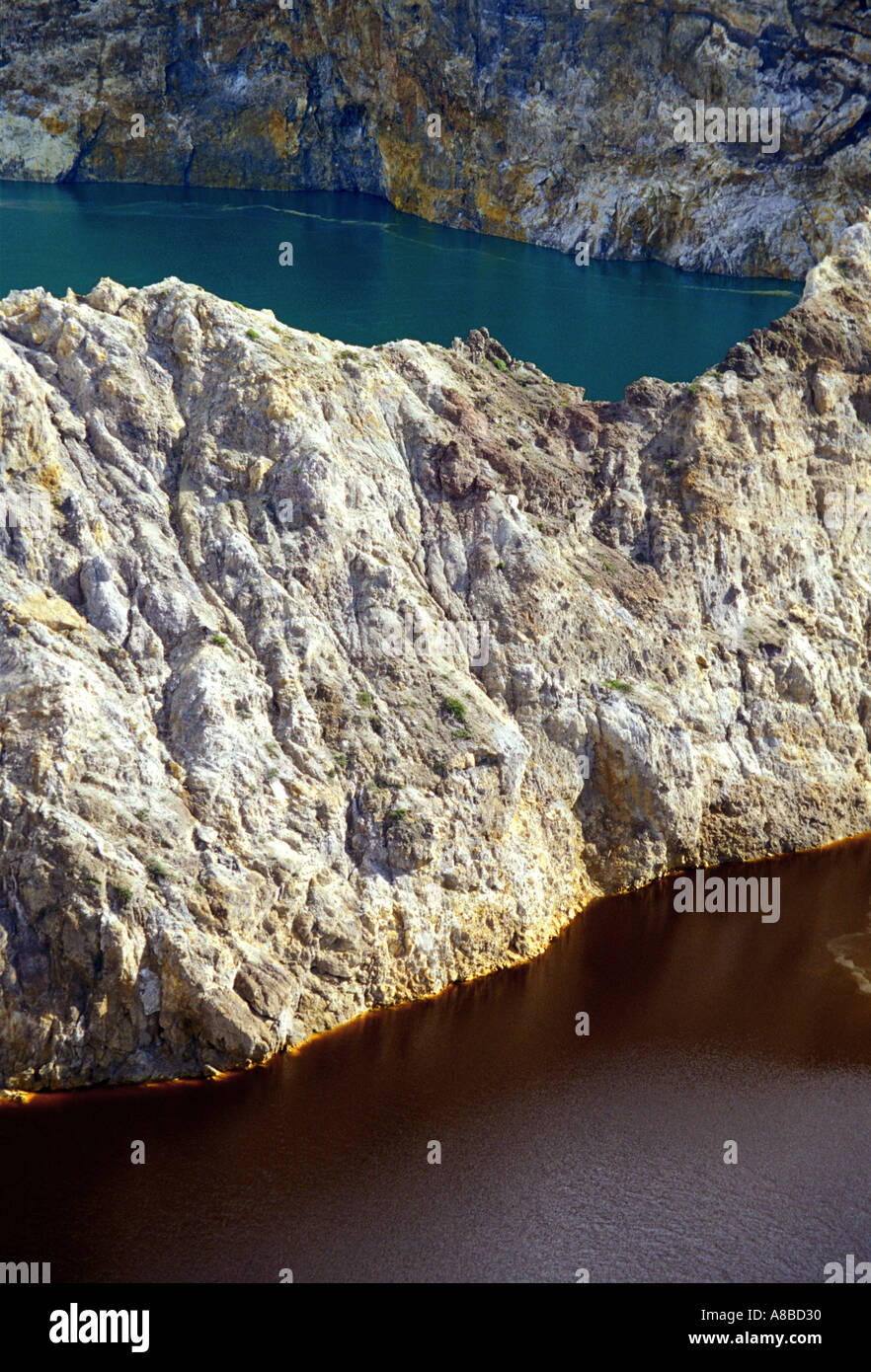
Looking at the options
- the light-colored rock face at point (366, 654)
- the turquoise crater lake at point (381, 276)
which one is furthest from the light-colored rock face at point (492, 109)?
the light-colored rock face at point (366, 654)

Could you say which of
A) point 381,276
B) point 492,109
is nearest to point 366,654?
point 381,276

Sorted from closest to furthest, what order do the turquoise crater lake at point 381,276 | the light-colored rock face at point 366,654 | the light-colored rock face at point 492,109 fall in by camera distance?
the light-colored rock face at point 366,654, the turquoise crater lake at point 381,276, the light-colored rock face at point 492,109

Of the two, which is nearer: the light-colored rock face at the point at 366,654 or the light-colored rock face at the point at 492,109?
the light-colored rock face at the point at 366,654

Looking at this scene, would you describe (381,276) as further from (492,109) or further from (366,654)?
(366,654)

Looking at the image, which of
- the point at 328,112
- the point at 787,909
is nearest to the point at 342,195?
the point at 328,112

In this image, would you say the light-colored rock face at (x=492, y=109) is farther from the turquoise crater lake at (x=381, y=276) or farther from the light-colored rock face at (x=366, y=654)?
the light-colored rock face at (x=366, y=654)

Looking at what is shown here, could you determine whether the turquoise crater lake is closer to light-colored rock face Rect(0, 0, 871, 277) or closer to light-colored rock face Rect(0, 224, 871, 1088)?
light-colored rock face Rect(0, 0, 871, 277)
